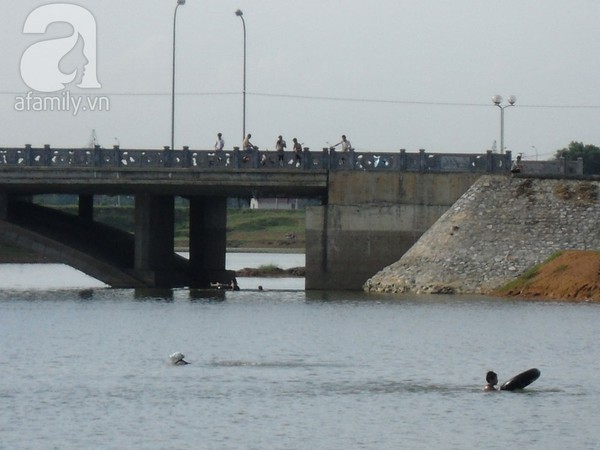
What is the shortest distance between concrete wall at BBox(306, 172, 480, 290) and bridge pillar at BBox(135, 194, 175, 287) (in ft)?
26.8

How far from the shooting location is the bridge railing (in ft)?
255

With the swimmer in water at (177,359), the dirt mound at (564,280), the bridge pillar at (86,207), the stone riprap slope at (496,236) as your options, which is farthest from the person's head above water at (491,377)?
the bridge pillar at (86,207)

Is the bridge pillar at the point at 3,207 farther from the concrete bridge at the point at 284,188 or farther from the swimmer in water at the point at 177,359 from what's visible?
the swimmer in water at the point at 177,359

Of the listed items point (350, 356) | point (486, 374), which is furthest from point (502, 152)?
point (486, 374)

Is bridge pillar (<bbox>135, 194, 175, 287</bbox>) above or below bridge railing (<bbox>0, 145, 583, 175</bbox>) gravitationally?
below

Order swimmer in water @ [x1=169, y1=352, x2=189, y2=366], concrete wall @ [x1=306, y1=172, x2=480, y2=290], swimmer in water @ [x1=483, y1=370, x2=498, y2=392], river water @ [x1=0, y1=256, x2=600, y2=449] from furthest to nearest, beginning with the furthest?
concrete wall @ [x1=306, y1=172, x2=480, y2=290]
swimmer in water @ [x1=169, y1=352, x2=189, y2=366]
swimmer in water @ [x1=483, y1=370, x2=498, y2=392]
river water @ [x1=0, y1=256, x2=600, y2=449]

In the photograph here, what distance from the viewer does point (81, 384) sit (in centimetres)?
4200

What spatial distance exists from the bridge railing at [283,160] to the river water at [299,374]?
369 inches

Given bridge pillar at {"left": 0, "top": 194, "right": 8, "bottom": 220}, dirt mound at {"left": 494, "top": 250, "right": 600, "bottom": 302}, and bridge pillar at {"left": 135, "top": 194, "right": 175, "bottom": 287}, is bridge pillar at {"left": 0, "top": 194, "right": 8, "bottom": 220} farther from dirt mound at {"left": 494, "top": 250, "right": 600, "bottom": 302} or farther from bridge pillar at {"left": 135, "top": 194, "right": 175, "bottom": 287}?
dirt mound at {"left": 494, "top": 250, "right": 600, "bottom": 302}

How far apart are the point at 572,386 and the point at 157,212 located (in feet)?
143

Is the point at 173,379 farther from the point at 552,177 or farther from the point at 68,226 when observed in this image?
the point at 68,226

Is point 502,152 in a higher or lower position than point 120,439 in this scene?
higher

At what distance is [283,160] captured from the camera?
3103 inches

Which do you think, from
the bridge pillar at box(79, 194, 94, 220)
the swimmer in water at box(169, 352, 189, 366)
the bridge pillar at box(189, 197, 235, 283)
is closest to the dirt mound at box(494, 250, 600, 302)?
the bridge pillar at box(189, 197, 235, 283)
